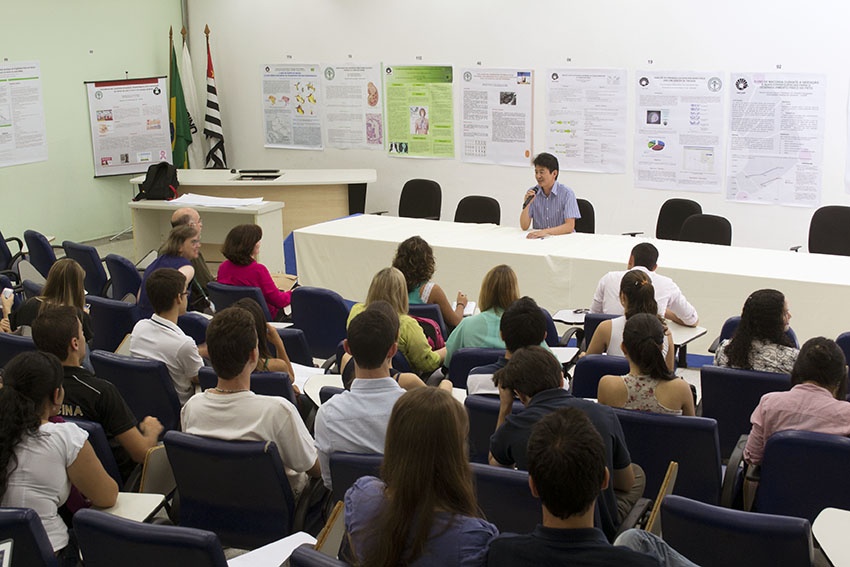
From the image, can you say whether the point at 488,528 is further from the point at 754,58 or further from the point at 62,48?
the point at 62,48

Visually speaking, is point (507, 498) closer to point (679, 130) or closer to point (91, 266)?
point (91, 266)

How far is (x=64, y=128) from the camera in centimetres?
1038

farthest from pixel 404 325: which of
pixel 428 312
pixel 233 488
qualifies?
pixel 233 488

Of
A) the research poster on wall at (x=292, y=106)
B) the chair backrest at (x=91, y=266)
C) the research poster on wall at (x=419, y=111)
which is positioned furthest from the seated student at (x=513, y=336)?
the research poster on wall at (x=292, y=106)

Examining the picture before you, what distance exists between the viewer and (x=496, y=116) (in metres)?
9.66

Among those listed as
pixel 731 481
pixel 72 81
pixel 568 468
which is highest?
pixel 72 81

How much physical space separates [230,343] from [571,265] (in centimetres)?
350

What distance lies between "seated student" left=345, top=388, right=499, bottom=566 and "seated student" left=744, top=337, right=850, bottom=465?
5.28ft

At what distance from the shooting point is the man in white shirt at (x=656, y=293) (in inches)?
205

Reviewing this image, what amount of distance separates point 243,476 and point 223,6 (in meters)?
9.44

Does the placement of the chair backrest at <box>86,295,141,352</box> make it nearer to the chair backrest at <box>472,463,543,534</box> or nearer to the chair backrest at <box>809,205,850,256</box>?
the chair backrest at <box>472,463,543,534</box>

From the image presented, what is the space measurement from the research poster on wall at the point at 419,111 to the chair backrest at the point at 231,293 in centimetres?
480

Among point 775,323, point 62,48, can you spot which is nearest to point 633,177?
point 775,323

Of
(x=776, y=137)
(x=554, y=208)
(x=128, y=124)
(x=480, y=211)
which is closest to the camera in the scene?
(x=554, y=208)
